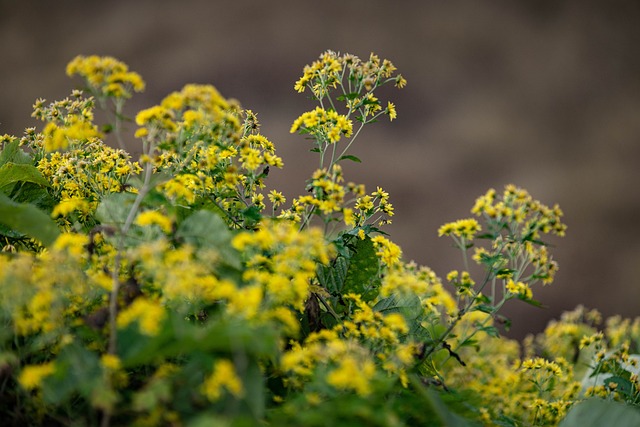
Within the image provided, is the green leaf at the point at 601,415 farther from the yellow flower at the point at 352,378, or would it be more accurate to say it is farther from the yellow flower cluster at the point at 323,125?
the yellow flower cluster at the point at 323,125

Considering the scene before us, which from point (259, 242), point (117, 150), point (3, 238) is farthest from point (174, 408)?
point (3, 238)

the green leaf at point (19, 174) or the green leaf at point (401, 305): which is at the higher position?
the green leaf at point (19, 174)

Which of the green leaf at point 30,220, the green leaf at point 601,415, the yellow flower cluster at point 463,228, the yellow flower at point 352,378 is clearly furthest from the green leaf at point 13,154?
the green leaf at point 601,415

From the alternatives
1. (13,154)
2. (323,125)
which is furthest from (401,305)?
(13,154)

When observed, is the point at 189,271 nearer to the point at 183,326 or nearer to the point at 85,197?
the point at 183,326

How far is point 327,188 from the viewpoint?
1110 millimetres

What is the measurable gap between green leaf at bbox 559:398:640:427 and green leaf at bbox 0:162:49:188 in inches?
56.9

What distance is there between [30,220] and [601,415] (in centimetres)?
120

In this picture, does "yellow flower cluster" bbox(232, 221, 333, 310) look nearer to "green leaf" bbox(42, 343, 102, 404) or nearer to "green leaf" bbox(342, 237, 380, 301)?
"green leaf" bbox(42, 343, 102, 404)

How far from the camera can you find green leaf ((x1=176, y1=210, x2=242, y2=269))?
0.95 meters

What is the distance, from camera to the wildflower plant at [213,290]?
2.38 feet

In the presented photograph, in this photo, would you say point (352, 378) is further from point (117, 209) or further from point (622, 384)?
point (622, 384)

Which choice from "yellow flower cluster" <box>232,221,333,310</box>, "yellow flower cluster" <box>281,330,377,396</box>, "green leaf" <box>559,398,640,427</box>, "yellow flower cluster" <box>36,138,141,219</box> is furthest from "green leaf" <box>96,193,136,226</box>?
"green leaf" <box>559,398,640,427</box>

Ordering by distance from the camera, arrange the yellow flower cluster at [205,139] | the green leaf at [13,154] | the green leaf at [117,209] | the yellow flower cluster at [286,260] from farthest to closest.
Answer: the green leaf at [13,154] < the green leaf at [117,209] < the yellow flower cluster at [205,139] < the yellow flower cluster at [286,260]
